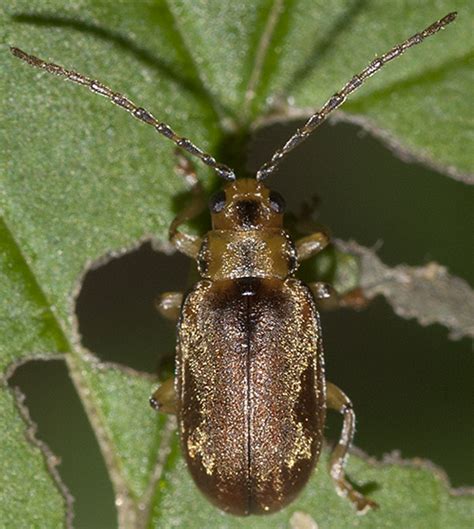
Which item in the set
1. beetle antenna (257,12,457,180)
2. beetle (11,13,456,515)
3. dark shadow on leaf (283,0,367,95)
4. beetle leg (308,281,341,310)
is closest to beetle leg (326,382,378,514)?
beetle (11,13,456,515)

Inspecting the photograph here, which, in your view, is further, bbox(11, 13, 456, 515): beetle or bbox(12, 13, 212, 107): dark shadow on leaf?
bbox(12, 13, 212, 107): dark shadow on leaf

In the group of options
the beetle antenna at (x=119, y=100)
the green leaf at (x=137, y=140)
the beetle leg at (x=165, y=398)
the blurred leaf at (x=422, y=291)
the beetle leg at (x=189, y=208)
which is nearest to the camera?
the beetle antenna at (x=119, y=100)

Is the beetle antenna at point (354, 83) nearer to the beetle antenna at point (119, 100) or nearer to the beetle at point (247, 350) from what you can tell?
the beetle at point (247, 350)

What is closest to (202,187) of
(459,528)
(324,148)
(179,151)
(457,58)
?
(179,151)

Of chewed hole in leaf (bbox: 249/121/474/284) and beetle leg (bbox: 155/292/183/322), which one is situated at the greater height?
chewed hole in leaf (bbox: 249/121/474/284)

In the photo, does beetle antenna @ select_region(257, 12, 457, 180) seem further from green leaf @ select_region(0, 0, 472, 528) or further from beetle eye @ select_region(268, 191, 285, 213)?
green leaf @ select_region(0, 0, 472, 528)

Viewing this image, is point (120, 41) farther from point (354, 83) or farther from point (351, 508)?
point (351, 508)

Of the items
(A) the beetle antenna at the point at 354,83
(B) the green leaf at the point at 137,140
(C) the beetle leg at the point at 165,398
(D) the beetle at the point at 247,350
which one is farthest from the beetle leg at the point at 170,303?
(A) the beetle antenna at the point at 354,83
